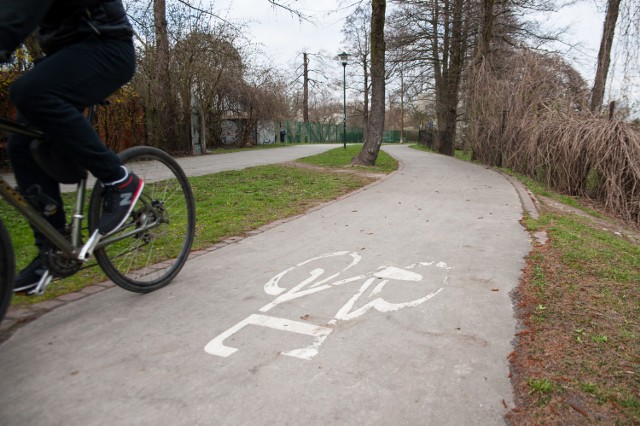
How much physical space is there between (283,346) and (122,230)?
1359 mm

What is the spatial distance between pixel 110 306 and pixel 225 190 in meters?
5.88

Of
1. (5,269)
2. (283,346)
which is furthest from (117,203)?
(283,346)

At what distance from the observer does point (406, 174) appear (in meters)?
12.5

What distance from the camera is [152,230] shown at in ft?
11.0

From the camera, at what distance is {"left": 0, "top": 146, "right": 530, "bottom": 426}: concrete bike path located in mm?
1977

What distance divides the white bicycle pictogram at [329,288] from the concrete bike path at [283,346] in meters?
0.01

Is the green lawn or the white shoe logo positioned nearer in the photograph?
the white shoe logo

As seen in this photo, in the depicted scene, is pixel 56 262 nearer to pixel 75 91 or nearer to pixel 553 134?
pixel 75 91

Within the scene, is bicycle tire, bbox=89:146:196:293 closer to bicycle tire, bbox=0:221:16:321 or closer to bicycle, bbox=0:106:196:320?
bicycle, bbox=0:106:196:320

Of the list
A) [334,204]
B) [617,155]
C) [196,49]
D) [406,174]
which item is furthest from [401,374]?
[196,49]

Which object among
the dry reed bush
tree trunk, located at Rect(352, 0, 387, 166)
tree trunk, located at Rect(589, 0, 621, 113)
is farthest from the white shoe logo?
tree trunk, located at Rect(589, 0, 621, 113)

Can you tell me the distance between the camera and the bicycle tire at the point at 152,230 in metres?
3.04

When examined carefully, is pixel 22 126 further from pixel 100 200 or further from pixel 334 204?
pixel 334 204

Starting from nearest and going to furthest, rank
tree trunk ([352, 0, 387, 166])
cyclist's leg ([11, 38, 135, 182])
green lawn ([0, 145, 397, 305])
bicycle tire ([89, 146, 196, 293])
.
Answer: cyclist's leg ([11, 38, 135, 182])
bicycle tire ([89, 146, 196, 293])
green lawn ([0, 145, 397, 305])
tree trunk ([352, 0, 387, 166])
